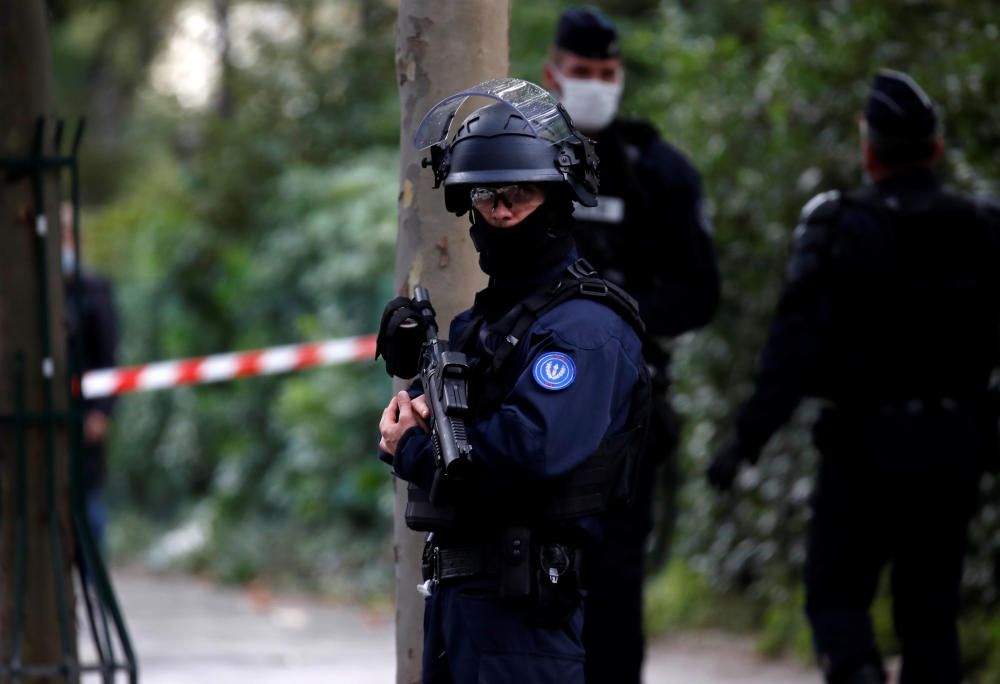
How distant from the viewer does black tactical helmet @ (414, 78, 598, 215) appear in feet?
10.8

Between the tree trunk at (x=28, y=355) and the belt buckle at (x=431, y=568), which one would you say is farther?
the tree trunk at (x=28, y=355)

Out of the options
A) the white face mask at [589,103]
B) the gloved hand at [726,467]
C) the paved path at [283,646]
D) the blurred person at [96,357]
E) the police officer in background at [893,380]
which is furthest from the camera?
the blurred person at [96,357]

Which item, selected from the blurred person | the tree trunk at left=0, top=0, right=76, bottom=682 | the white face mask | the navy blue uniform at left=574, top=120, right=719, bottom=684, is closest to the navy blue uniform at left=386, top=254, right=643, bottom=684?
the navy blue uniform at left=574, top=120, right=719, bottom=684

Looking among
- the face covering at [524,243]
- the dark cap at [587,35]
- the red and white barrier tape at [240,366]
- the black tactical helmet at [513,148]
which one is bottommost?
the face covering at [524,243]

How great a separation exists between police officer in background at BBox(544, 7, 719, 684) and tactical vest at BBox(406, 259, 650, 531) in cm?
165

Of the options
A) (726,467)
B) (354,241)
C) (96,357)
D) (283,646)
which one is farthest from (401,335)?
(354,241)

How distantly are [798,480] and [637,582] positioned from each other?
8.09 ft

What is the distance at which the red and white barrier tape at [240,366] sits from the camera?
360 inches

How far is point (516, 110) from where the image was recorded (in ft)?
11.1

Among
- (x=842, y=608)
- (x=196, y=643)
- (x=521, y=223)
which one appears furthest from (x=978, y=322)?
(x=196, y=643)

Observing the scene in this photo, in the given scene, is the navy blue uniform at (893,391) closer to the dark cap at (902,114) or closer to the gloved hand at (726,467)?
the gloved hand at (726,467)

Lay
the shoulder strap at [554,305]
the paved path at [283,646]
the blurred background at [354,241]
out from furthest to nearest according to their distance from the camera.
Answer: the blurred background at [354,241] < the paved path at [283,646] < the shoulder strap at [554,305]

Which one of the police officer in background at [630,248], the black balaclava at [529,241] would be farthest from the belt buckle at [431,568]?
the police officer in background at [630,248]

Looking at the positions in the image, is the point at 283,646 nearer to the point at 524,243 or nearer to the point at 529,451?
the point at 524,243
